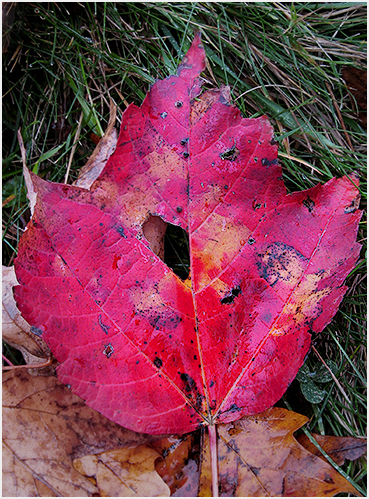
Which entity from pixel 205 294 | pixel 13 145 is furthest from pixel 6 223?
pixel 205 294

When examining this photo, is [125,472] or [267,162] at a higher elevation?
[267,162]

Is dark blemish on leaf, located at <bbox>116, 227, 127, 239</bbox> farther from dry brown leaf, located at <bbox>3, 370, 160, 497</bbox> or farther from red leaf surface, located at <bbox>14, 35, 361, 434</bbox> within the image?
dry brown leaf, located at <bbox>3, 370, 160, 497</bbox>

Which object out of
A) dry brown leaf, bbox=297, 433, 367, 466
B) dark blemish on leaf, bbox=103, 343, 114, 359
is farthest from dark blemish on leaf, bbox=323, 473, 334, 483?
dark blemish on leaf, bbox=103, 343, 114, 359

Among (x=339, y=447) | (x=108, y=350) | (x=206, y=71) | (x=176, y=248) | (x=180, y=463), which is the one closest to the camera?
(x=108, y=350)

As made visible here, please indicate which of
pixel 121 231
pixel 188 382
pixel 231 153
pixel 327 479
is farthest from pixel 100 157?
pixel 327 479

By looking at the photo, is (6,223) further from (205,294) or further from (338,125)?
(338,125)

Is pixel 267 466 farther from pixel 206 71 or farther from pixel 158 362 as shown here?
pixel 206 71
